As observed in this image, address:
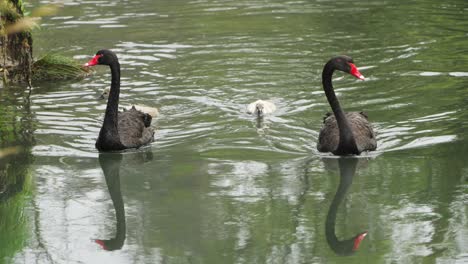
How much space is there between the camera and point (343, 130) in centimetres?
809

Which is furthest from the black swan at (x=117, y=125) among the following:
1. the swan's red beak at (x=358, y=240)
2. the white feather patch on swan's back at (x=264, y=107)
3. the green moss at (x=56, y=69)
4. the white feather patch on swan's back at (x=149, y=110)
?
the swan's red beak at (x=358, y=240)

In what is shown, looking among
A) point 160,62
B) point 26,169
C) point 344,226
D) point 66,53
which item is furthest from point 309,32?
point 344,226

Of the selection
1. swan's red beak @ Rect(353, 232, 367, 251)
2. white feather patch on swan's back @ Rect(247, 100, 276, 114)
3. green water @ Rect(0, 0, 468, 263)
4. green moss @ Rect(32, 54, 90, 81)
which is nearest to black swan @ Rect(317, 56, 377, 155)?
green water @ Rect(0, 0, 468, 263)

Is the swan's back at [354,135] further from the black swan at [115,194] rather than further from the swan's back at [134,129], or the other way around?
the black swan at [115,194]

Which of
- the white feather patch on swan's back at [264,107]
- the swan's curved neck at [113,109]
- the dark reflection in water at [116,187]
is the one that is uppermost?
the swan's curved neck at [113,109]

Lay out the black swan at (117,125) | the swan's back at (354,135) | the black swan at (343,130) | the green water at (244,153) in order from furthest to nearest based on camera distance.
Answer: the black swan at (117,125)
the swan's back at (354,135)
the black swan at (343,130)
the green water at (244,153)

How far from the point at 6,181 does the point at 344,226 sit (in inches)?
120

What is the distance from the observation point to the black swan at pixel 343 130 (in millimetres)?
8078

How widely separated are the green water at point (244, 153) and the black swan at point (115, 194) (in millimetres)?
23

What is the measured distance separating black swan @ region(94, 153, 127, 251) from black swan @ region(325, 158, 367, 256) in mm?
1426

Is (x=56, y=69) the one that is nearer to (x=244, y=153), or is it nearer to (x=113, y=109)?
(x=113, y=109)

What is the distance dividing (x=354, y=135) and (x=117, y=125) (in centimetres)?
231

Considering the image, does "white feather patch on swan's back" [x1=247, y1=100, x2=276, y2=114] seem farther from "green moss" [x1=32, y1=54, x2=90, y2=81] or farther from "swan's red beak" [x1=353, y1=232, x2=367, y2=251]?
"swan's red beak" [x1=353, y1=232, x2=367, y2=251]

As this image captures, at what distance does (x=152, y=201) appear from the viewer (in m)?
7.01
